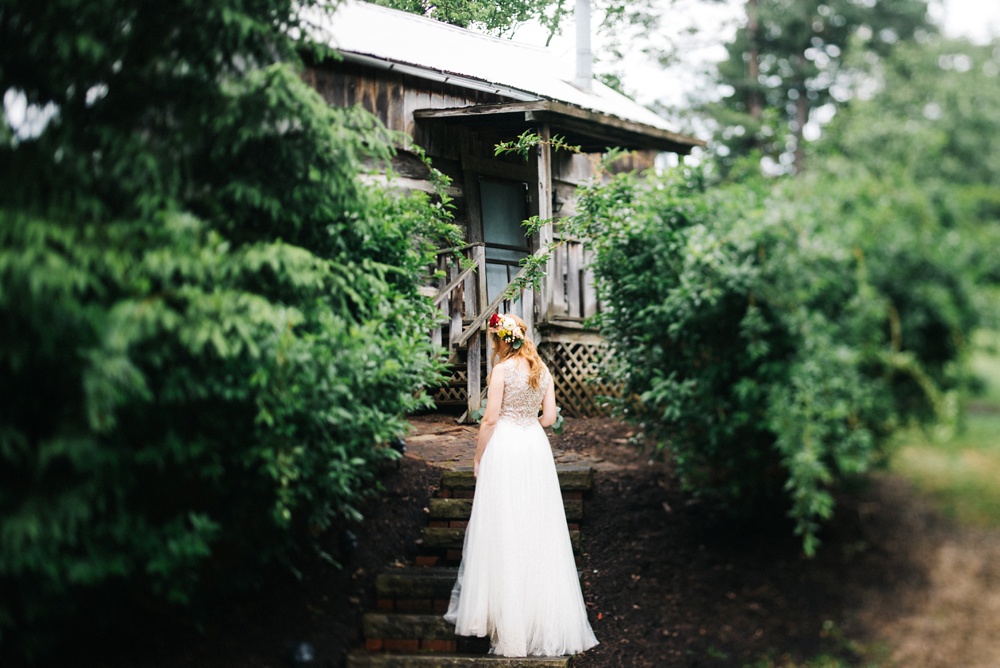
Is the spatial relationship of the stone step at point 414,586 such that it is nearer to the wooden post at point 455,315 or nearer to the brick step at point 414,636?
the brick step at point 414,636

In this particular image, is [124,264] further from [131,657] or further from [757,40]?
[757,40]

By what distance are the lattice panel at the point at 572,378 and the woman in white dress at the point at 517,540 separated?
392 centimetres

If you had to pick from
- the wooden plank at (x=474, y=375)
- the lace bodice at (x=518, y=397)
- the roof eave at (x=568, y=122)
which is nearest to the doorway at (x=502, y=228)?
the roof eave at (x=568, y=122)

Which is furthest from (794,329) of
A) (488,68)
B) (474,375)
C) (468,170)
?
(488,68)

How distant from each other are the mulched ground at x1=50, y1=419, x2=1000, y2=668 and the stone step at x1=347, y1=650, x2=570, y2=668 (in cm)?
21

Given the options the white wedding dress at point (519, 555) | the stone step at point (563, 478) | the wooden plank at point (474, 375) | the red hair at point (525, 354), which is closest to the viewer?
the white wedding dress at point (519, 555)

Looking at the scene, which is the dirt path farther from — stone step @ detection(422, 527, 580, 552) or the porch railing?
the porch railing

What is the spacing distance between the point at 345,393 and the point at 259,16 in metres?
2.30

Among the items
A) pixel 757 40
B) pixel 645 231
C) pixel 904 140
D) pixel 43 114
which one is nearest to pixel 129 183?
pixel 43 114

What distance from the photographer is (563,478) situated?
6766 mm

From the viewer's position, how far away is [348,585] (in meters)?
5.98

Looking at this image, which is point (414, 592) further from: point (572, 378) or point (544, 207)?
point (544, 207)

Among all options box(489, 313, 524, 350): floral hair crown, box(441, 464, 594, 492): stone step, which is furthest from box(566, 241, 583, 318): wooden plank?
box(489, 313, 524, 350): floral hair crown

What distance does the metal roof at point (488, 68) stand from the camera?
9.66 metres
